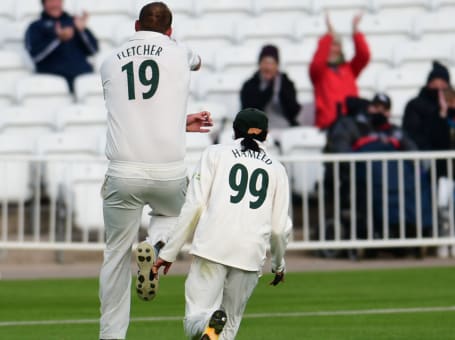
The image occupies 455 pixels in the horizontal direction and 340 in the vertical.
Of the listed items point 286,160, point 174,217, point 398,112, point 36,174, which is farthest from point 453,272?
point 174,217

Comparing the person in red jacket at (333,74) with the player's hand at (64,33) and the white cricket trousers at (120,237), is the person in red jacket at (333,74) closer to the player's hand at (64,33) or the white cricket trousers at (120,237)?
the player's hand at (64,33)

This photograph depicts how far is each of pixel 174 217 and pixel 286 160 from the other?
693 cm

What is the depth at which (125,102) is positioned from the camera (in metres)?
9.16

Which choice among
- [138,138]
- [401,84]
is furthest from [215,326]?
[401,84]

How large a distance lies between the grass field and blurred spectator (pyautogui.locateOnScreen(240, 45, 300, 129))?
270 cm

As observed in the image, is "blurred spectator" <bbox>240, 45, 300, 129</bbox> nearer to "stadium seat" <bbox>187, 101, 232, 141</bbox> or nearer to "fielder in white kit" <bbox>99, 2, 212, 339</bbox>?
"stadium seat" <bbox>187, 101, 232, 141</bbox>

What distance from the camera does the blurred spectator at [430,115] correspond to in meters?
17.3

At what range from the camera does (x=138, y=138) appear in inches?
359

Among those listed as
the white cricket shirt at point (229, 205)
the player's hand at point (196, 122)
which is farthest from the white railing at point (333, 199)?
the white cricket shirt at point (229, 205)

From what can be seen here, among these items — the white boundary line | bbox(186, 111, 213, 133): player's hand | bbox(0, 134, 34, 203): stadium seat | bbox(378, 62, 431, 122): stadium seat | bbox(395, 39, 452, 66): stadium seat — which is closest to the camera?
bbox(186, 111, 213, 133): player's hand

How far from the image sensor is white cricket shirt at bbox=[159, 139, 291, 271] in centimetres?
841

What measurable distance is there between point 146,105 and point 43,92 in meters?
9.42

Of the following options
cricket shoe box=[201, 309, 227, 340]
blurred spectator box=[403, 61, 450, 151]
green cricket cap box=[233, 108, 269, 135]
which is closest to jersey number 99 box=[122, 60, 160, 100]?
green cricket cap box=[233, 108, 269, 135]

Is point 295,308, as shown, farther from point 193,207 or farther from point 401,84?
point 401,84
